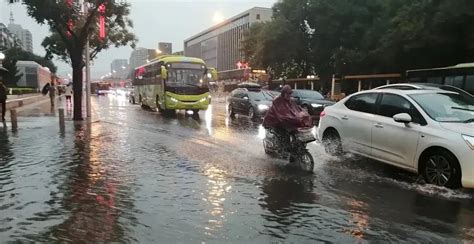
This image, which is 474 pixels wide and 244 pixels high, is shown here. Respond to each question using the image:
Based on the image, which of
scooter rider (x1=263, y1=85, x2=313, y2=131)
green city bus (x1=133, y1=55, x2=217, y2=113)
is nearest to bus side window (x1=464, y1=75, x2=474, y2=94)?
green city bus (x1=133, y1=55, x2=217, y2=113)

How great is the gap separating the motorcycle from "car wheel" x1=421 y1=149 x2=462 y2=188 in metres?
2.10

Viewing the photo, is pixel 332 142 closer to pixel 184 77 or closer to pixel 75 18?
pixel 75 18

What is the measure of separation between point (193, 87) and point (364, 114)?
15.3m

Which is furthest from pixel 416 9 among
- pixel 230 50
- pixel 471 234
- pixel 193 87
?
pixel 230 50

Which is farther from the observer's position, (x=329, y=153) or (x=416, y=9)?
(x=416, y=9)

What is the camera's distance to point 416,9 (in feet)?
107

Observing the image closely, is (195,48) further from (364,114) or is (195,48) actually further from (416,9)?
(364,114)

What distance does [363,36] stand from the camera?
42.4 m

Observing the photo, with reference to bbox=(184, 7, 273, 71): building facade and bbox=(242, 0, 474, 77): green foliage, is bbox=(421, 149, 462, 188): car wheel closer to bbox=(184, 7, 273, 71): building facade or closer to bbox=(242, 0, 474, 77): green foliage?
bbox=(242, 0, 474, 77): green foliage

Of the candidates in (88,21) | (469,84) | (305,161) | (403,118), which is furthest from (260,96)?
(403,118)

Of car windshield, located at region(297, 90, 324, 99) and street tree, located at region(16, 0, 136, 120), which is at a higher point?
street tree, located at region(16, 0, 136, 120)

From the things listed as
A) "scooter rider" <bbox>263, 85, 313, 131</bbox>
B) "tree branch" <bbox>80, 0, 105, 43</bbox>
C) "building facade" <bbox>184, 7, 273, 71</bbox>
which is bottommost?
"scooter rider" <bbox>263, 85, 313, 131</bbox>

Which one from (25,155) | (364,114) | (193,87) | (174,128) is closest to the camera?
(364,114)

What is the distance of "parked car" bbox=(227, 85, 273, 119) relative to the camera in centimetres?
2209
